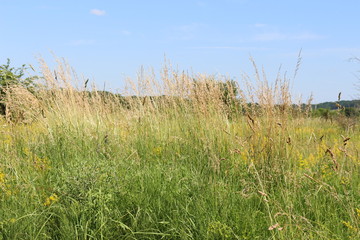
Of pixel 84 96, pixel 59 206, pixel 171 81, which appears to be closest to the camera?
pixel 59 206

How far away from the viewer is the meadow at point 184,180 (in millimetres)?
2740

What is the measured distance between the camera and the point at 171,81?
599 centimetres

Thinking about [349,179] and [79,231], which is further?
[349,179]

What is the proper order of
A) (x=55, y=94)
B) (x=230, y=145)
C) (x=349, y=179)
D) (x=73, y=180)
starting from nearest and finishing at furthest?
(x=73, y=180)
(x=349, y=179)
(x=230, y=145)
(x=55, y=94)

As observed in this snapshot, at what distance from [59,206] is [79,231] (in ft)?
1.00

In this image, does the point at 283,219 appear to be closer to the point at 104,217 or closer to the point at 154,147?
the point at 104,217

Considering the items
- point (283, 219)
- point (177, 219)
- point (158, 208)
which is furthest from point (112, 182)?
point (283, 219)

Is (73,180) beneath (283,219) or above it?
above

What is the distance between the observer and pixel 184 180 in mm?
3410

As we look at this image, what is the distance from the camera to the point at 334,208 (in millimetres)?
3285

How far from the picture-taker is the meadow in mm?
2740

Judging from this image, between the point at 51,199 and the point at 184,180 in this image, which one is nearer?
the point at 51,199

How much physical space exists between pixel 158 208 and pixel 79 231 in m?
0.63

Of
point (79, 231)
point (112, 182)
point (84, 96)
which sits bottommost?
point (79, 231)
